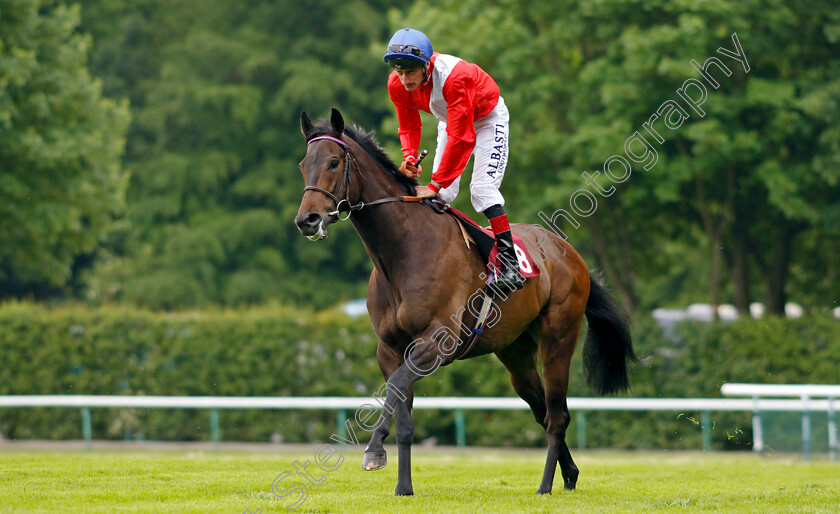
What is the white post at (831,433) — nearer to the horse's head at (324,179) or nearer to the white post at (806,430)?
the white post at (806,430)

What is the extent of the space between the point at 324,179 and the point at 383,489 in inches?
90.8

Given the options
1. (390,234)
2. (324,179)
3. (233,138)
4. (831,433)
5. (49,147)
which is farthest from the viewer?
(233,138)

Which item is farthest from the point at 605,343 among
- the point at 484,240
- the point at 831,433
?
the point at 831,433

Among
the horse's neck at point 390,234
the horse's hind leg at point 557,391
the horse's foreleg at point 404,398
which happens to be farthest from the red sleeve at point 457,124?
the horse's hind leg at point 557,391

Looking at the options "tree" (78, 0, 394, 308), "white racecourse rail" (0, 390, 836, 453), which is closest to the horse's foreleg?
"white racecourse rail" (0, 390, 836, 453)

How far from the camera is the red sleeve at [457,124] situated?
272 inches

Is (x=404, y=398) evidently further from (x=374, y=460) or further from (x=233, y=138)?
(x=233, y=138)

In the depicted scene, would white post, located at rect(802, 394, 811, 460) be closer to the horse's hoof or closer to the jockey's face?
the jockey's face

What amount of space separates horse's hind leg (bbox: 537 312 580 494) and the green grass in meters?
0.24

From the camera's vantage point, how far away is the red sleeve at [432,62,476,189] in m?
6.91

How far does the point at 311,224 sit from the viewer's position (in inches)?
239

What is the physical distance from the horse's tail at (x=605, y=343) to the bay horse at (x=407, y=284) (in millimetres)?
951

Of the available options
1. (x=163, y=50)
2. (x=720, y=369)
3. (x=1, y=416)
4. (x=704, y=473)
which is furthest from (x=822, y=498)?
(x=163, y=50)

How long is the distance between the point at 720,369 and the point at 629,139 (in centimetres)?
434
